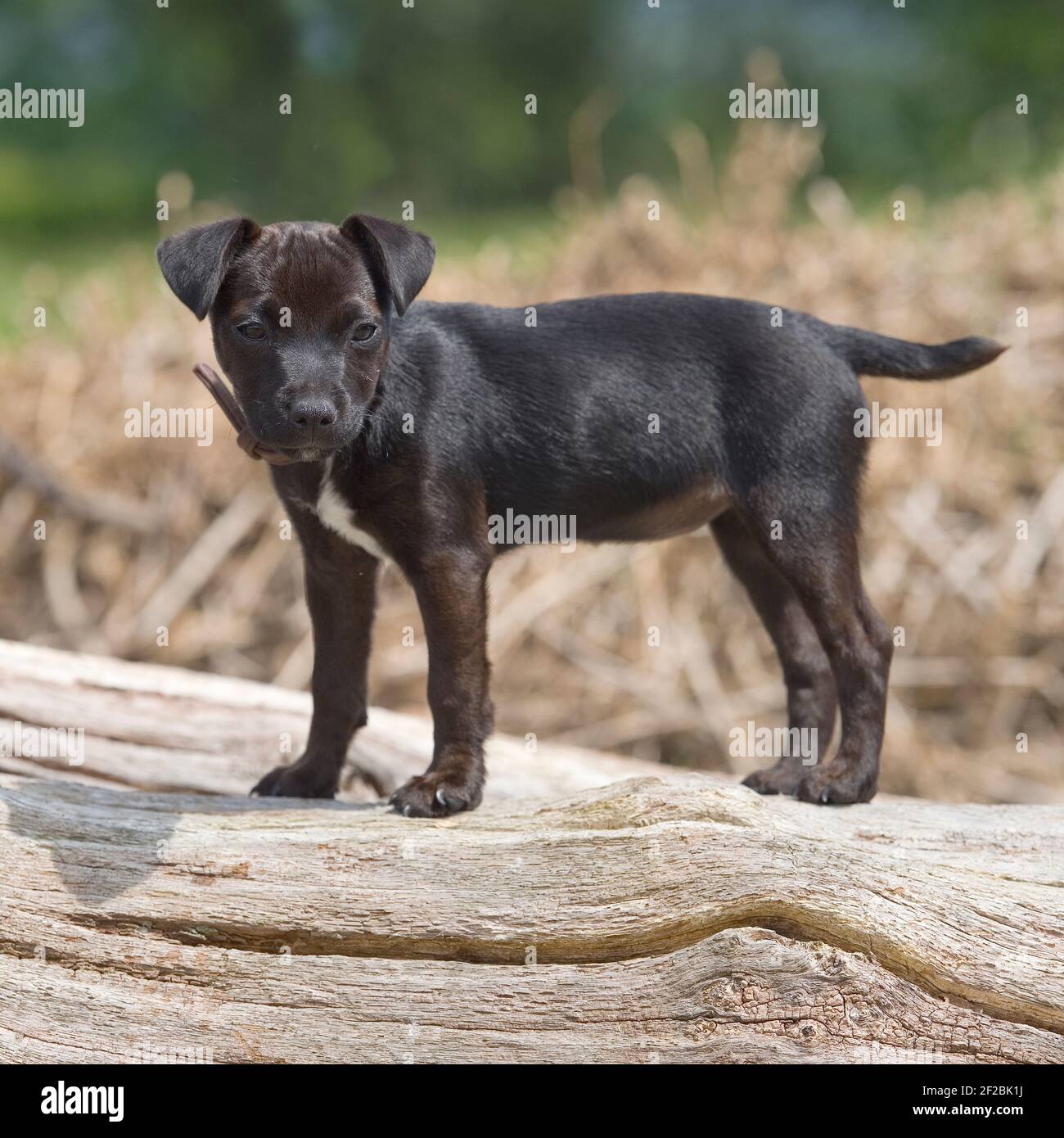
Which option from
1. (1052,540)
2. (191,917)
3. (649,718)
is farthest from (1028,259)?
(191,917)

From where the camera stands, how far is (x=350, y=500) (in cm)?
493

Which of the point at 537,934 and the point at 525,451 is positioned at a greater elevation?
the point at 525,451

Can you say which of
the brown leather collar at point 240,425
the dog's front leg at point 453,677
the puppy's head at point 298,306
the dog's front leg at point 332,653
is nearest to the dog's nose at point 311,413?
the puppy's head at point 298,306

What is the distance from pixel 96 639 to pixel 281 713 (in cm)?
322

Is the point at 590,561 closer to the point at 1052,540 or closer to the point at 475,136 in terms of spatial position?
the point at 1052,540

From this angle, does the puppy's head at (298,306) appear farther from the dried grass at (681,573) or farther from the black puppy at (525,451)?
the dried grass at (681,573)

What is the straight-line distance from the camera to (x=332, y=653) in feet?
17.8

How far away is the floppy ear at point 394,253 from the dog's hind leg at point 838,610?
1448 millimetres

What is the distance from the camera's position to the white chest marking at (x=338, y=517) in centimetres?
493

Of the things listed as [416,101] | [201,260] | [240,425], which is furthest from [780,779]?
[416,101]

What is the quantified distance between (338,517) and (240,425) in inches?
18.5

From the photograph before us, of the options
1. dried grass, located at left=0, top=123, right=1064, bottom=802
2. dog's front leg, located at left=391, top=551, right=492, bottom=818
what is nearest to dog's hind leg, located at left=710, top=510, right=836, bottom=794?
dog's front leg, located at left=391, top=551, right=492, bottom=818

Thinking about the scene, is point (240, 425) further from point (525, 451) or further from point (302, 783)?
point (302, 783)

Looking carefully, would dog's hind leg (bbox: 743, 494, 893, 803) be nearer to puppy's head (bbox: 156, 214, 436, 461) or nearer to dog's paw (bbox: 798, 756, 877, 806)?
dog's paw (bbox: 798, 756, 877, 806)
